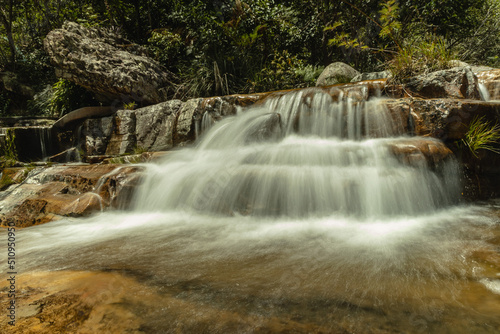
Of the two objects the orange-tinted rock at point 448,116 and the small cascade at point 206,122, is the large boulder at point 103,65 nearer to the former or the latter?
the small cascade at point 206,122

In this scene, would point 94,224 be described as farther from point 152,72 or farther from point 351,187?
point 152,72

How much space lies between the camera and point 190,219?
9.91 ft

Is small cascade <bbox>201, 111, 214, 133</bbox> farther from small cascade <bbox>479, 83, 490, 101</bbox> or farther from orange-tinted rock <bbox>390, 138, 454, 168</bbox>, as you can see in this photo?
small cascade <bbox>479, 83, 490, 101</bbox>

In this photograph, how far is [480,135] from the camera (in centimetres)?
335

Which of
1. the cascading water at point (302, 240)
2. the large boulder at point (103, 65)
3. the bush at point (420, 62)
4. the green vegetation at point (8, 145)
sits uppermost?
the large boulder at point (103, 65)

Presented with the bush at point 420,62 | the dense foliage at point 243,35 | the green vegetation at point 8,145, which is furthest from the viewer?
the dense foliage at point 243,35

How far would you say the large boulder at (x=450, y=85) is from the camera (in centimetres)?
438

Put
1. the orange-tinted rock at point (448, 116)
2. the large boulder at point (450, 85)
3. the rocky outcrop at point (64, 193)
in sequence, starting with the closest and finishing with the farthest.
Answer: the rocky outcrop at point (64, 193)
the orange-tinted rock at point (448, 116)
the large boulder at point (450, 85)

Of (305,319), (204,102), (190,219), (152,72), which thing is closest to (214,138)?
(204,102)

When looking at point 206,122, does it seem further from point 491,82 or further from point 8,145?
point 491,82

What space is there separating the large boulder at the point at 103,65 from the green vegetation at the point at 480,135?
22.5ft

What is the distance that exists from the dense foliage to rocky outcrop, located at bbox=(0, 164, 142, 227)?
4.27 meters

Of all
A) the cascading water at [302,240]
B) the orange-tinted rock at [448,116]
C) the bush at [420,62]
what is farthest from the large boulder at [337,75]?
the orange-tinted rock at [448,116]

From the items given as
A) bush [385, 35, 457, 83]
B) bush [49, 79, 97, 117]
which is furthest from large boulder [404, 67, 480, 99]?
bush [49, 79, 97, 117]
